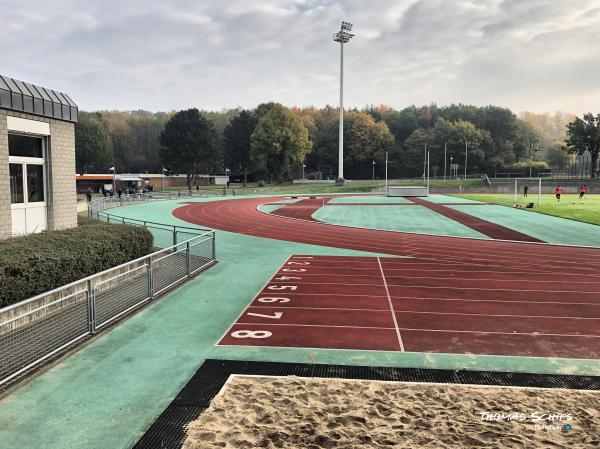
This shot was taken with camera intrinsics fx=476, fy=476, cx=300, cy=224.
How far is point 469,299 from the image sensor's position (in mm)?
10914

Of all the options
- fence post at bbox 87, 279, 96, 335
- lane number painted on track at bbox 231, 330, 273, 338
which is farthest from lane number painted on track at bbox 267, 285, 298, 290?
fence post at bbox 87, 279, 96, 335

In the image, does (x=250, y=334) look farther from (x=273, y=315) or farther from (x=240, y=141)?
(x=240, y=141)

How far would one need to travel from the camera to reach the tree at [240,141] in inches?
3856

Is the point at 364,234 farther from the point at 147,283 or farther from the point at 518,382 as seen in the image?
the point at 518,382

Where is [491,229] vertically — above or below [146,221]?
below

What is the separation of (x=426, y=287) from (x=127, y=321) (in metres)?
7.15

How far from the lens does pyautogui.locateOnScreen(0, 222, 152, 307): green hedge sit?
8500 mm

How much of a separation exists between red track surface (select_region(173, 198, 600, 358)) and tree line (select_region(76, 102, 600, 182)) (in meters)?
67.6

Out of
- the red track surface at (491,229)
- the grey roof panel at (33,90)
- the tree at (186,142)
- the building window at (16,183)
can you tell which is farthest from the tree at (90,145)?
the building window at (16,183)

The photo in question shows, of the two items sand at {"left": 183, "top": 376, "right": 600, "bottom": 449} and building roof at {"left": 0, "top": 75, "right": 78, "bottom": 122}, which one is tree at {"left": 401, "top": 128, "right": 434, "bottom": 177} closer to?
building roof at {"left": 0, "top": 75, "right": 78, "bottom": 122}

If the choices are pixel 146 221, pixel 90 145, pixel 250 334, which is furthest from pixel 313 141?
pixel 250 334

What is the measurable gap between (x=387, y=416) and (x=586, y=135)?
4351 inches

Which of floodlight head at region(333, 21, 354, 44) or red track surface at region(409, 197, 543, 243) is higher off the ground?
floodlight head at region(333, 21, 354, 44)

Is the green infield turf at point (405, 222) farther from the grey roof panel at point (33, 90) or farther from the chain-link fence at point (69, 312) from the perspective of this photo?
the grey roof panel at point (33, 90)
